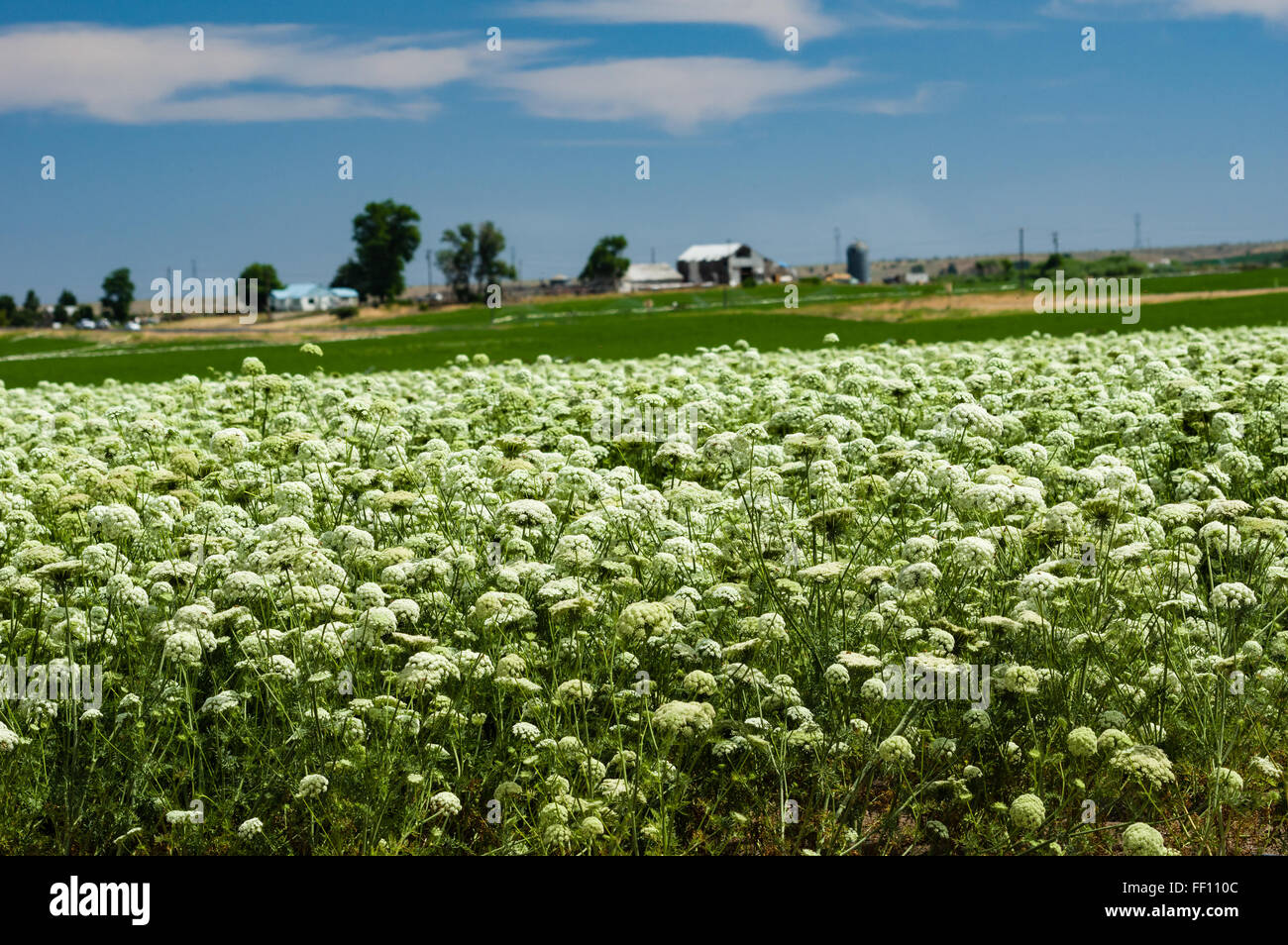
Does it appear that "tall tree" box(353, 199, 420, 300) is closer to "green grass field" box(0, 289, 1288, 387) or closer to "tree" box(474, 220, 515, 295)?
"tree" box(474, 220, 515, 295)

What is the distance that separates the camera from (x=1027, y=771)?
734cm

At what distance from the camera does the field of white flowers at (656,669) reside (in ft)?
23.0

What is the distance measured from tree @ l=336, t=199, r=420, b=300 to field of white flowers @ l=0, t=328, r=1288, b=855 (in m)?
175

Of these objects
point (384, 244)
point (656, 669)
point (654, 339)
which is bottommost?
point (656, 669)

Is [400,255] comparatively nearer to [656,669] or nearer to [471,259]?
[471,259]

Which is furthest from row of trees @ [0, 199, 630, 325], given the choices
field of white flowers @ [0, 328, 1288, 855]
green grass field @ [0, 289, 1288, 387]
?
field of white flowers @ [0, 328, 1288, 855]

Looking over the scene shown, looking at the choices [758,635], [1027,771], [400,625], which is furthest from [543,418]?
[1027,771]

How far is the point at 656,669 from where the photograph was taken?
8109 millimetres

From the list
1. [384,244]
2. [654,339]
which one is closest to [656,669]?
[654,339]

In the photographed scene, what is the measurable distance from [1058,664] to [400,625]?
4.69m

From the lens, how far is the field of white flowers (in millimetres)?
7020

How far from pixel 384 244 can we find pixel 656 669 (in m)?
178

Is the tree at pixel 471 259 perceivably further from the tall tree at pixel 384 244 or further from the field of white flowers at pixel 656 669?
the field of white flowers at pixel 656 669
